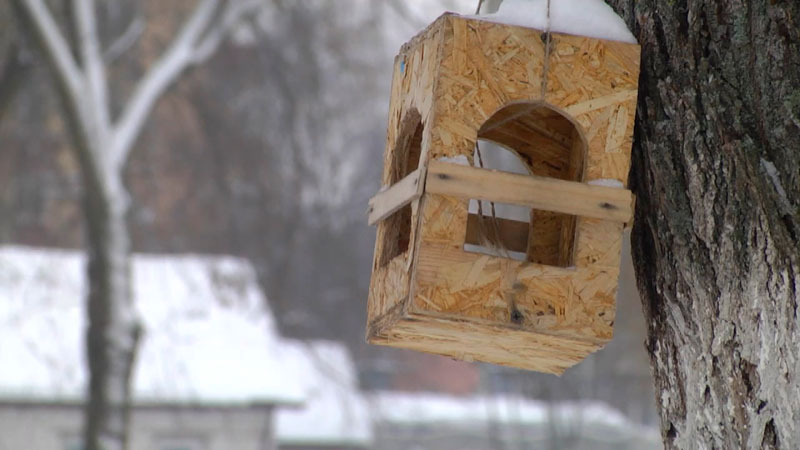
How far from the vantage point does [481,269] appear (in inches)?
91.4

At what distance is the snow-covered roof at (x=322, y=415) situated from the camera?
21.6 m

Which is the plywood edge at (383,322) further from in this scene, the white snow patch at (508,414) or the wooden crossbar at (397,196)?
the white snow patch at (508,414)

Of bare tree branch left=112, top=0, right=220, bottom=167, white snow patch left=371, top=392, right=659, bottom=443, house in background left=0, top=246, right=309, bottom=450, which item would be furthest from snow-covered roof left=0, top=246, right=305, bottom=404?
white snow patch left=371, top=392, right=659, bottom=443

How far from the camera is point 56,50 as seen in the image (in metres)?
11.8

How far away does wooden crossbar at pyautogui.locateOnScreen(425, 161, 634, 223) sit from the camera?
2332 mm

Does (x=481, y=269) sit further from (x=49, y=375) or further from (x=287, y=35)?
(x=49, y=375)

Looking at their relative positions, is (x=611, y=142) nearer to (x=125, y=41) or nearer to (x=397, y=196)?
(x=397, y=196)

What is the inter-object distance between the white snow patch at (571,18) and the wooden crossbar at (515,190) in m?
0.30

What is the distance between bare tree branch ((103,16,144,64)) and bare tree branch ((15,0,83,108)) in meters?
1.49

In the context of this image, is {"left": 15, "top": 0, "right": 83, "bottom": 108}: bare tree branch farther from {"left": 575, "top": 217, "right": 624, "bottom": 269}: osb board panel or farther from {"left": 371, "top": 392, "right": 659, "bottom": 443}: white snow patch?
{"left": 371, "top": 392, "right": 659, "bottom": 443}: white snow patch

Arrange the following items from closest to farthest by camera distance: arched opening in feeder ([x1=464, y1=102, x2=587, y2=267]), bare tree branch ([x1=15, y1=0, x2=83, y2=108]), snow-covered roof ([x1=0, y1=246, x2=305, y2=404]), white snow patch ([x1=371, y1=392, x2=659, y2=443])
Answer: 1. arched opening in feeder ([x1=464, y1=102, x2=587, y2=267])
2. bare tree branch ([x1=15, y1=0, x2=83, y2=108])
3. snow-covered roof ([x1=0, y1=246, x2=305, y2=404])
4. white snow patch ([x1=371, y1=392, x2=659, y2=443])

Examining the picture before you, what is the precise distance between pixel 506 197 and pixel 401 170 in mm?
483

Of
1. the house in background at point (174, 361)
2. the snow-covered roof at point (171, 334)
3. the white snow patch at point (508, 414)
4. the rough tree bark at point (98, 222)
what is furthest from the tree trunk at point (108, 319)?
the white snow patch at point (508, 414)

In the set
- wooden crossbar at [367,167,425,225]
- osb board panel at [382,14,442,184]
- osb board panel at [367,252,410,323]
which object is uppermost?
osb board panel at [382,14,442,184]
